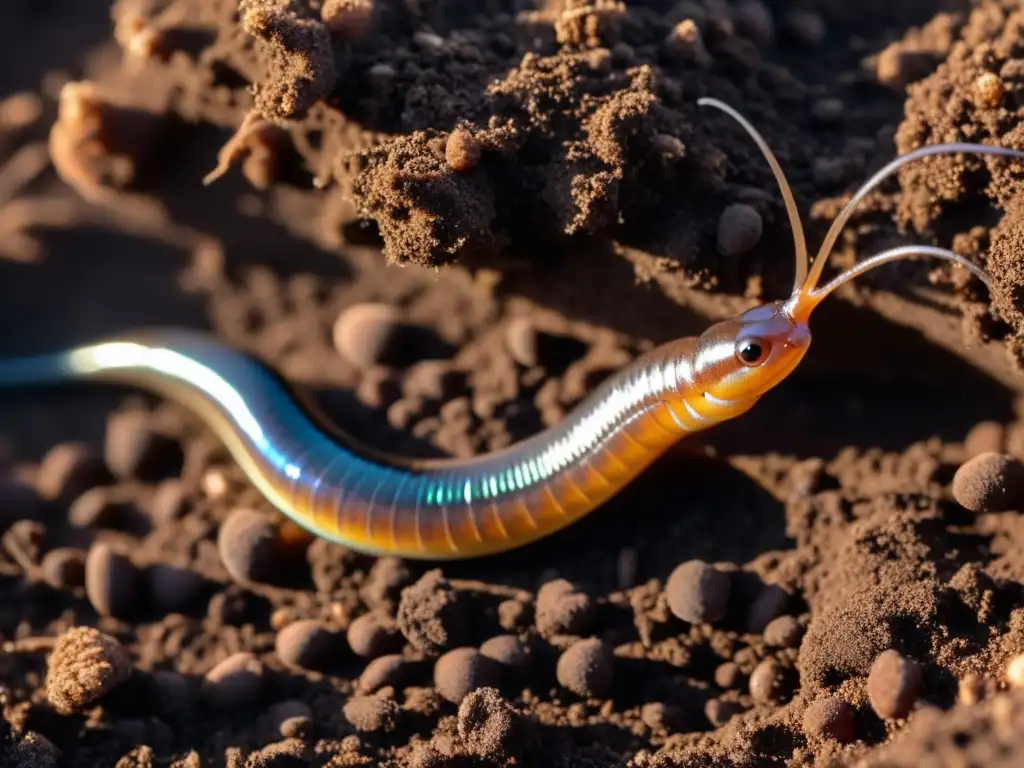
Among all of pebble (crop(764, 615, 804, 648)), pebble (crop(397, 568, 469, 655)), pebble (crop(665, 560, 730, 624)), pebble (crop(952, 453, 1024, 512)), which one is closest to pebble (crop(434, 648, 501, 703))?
pebble (crop(397, 568, 469, 655))

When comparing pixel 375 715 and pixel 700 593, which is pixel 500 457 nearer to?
pixel 700 593

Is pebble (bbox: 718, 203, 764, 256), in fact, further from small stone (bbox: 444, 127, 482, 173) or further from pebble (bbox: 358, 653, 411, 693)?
pebble (bbox: 358, 653, 411, 693)

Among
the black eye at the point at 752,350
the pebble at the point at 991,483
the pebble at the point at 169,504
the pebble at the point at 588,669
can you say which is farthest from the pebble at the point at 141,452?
the pebble at the point at 991,483

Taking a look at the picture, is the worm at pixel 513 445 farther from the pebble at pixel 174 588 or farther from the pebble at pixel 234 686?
the pebble at pixel 234 686

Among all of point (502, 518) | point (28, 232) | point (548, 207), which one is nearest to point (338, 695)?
point (502, 518)

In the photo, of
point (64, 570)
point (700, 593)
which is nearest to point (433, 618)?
point (700, 593)
